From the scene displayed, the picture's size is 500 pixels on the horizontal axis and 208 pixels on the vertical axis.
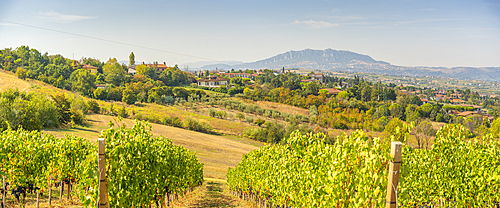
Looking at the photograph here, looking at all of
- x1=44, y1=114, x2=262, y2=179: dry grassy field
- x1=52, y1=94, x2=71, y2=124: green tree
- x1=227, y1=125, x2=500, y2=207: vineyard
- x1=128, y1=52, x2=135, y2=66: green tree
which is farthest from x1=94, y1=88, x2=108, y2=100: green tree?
x1=227, y1=125, x2=500, y2=207: vineyard

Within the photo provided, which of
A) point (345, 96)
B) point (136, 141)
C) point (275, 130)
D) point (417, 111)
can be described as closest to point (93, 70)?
point (275, 130)

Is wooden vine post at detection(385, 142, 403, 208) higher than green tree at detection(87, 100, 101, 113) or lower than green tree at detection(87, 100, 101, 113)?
higher

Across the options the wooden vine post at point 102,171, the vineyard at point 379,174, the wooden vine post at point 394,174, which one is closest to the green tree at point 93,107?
the vineyard at point 379,174

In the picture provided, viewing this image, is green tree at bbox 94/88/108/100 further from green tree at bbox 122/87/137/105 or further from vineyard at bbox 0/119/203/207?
vineyard at bbox 0/119/203/207

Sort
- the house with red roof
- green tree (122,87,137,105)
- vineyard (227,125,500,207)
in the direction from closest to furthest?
vineyard (227,125,500,207), green tree (122,87,137,105), the house with red roof

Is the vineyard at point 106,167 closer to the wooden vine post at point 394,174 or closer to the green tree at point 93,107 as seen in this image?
the wooden vine post at point 394,174

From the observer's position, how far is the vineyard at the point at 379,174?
4.57 meters

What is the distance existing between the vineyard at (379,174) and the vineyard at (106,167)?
3816 millimetres

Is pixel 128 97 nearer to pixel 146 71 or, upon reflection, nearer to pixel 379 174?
pixel 146 71

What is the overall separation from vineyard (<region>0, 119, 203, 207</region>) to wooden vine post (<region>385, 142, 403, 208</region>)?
15.7 ft

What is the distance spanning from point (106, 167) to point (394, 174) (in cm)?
521

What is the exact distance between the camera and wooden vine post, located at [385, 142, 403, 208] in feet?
12.7

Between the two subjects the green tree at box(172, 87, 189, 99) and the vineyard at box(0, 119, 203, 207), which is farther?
the green tree at box(172, 87, 189, 99)

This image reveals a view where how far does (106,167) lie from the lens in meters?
5.80
